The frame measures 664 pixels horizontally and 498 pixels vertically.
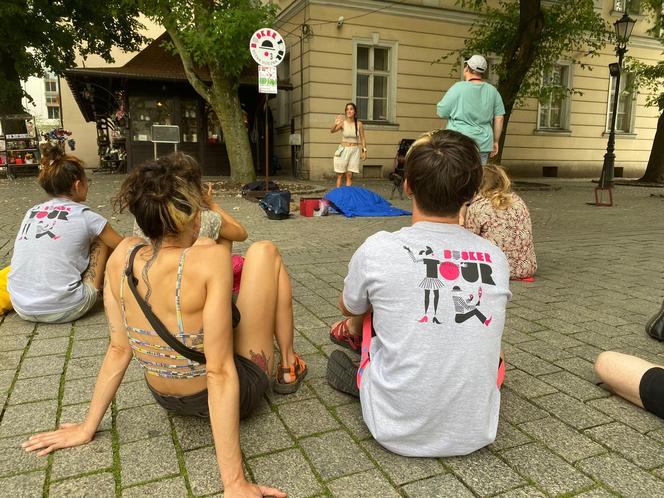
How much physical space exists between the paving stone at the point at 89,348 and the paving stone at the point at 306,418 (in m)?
1.29

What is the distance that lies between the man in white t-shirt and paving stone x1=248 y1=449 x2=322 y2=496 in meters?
0.32

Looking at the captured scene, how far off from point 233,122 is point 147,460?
1128 cm

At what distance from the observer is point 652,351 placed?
3088 millimetres

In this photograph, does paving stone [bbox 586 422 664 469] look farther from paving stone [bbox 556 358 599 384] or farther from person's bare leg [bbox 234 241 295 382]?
person's bare leg [bbox 234 241 295 382]

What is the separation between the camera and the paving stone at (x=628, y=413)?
2.26 m

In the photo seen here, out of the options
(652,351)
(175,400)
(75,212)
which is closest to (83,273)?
(75,212)

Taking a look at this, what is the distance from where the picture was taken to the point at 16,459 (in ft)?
6.48

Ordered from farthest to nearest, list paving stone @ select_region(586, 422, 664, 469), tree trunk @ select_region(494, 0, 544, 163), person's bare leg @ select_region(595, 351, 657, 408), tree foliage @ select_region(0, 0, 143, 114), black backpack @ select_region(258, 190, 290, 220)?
tree foliage @ select_region(0, 0, 143, 114) < tree trunk @ select_region(494, 0, 544, 163) < black backpack @ select_region(258, 190, 290, 220) < person's bare leg @ select_region(595, 351, 657, 408) < paving stone @ select_region(586, 422, 664, 469)

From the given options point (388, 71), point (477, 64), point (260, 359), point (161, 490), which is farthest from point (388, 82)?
point (161, 490)

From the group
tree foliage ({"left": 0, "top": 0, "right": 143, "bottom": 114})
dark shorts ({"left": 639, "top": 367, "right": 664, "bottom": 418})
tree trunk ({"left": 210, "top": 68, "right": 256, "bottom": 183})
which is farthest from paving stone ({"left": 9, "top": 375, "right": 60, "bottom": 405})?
tree foliage ({"left": 0, "top": 0, "right": 143, "bottom": 114})

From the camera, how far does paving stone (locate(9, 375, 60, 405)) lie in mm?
2445

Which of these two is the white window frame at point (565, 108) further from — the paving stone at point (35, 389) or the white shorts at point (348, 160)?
the paving stone at point (35, 389)

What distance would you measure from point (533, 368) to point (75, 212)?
2950 millimetres

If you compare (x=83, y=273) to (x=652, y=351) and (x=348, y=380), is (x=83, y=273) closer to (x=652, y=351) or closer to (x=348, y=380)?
(x=348, y=380)
